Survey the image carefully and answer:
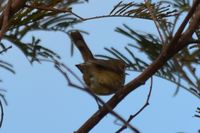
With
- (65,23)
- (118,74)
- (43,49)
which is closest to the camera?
(118,74)

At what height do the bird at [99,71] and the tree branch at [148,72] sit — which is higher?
the bird at [99,71]

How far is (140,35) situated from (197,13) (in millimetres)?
394

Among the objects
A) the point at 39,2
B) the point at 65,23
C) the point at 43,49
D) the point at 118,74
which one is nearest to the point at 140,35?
the point at 118,74

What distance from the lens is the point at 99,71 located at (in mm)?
1234

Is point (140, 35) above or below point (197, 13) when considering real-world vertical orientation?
above

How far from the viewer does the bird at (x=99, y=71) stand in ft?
3.97

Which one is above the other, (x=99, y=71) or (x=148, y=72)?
(x=99, y=71)

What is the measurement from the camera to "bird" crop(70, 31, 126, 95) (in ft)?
3.97

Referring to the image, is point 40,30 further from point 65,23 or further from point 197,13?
point 197,13

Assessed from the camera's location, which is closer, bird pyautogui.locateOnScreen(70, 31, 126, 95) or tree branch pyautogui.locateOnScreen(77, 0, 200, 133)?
tree branch pyautogui.locateOnScreen(77, 0, 200, 133)

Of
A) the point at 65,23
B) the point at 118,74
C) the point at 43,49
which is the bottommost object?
the point at 118,74

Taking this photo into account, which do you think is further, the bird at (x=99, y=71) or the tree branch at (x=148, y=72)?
the bird at (x=99, y=71)

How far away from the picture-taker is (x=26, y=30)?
5.90 ft

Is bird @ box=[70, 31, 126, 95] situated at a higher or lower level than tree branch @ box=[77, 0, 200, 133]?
higher
